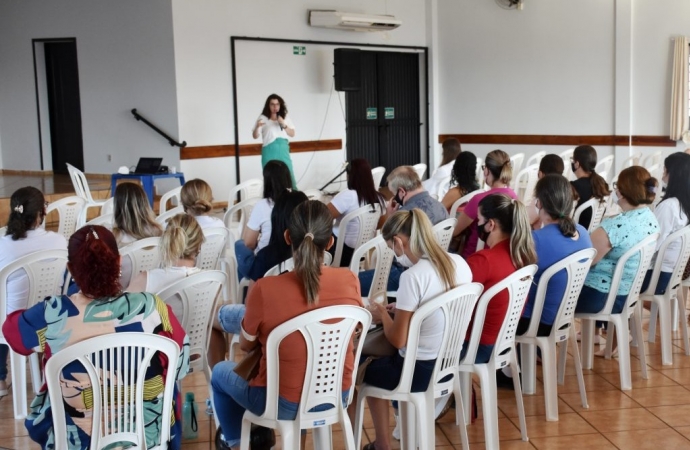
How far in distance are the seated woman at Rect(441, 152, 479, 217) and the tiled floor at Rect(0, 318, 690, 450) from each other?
1692mm

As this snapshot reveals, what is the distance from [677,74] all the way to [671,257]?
7266 millimetres

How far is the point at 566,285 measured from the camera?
385cm

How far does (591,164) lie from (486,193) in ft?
3.68

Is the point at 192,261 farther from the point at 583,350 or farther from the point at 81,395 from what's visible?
the point at 583,350

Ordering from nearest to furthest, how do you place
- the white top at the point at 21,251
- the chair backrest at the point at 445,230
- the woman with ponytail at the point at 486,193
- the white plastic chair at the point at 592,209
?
1. the white top at the point at 21,251
2. the chair backrest at the point at 445,230
3. the woman with ponytail at the point at 486,193
4. the white plastic chair at the point at 592,209

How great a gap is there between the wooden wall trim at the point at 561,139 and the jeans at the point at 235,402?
9746 mm

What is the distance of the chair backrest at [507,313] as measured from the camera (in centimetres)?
335

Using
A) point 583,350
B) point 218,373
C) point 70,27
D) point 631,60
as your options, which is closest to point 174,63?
point 70,27

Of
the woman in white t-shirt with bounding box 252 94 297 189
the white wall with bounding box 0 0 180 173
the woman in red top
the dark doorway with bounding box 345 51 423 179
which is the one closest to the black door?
the white wall with bounding box 0 0 180 173

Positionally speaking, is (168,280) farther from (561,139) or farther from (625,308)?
(561,139)

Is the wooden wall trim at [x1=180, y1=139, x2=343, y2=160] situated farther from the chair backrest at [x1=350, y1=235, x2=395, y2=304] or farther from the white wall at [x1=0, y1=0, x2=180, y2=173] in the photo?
the chair backrest at [x1=350, y1=235, x2=395, y2=304]

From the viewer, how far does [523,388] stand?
425 centimetres

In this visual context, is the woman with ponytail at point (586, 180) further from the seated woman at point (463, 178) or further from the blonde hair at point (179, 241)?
the blonde hair at point (179, 241)

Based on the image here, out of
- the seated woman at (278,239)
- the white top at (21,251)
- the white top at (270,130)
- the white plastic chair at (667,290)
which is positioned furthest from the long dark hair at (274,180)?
the white top at (270,130)
